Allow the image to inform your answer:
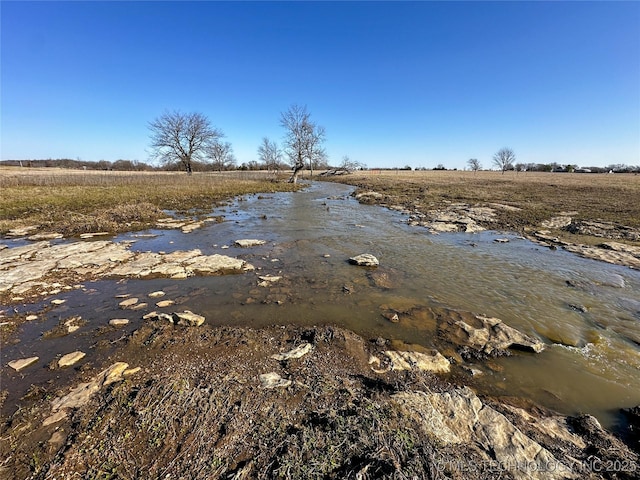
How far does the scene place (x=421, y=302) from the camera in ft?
22.0

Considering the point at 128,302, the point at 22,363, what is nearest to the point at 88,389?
the point at 22,363

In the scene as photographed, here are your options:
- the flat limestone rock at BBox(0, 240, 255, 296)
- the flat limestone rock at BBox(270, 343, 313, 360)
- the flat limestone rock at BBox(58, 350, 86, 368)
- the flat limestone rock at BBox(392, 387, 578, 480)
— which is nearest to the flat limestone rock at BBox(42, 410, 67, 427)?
the flat limestone rock at BBox(58, 350, 86, 368)

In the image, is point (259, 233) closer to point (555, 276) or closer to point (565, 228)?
point (555, 276)

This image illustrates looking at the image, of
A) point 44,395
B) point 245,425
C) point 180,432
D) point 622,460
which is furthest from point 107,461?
point 622,460

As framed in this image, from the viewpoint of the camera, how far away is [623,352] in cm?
504

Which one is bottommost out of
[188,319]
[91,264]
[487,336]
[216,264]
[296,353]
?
[487,336]

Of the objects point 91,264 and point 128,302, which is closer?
point 128,302

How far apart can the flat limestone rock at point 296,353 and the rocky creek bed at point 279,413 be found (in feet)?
0.08

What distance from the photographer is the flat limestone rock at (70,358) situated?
4139 mm

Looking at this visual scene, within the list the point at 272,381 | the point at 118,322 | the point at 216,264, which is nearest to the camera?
the point at 272,381

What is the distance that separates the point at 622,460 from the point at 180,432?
4617mm

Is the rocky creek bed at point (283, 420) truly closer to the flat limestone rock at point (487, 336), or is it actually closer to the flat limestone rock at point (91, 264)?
the flat limestone rock at point (487, 336)

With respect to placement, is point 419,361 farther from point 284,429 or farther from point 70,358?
point 70,358

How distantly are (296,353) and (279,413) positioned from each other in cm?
136
